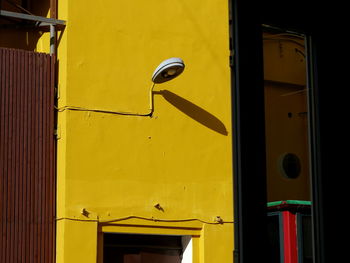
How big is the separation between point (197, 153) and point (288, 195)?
2127 mm

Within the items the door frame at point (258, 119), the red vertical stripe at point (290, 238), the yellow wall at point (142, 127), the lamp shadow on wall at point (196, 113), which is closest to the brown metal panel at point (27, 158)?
the yellow wall at point (142, 127)

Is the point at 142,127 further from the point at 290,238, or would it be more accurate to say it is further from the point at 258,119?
the point at 258,119

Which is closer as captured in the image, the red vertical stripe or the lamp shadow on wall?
the lamp shadow on wall

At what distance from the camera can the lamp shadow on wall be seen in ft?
31.0

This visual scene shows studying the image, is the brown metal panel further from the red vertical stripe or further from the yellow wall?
the red vertical stripe

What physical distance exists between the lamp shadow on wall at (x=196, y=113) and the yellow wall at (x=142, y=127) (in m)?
0.01

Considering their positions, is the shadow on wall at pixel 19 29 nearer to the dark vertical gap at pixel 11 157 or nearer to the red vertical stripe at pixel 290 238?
the dark vertical gap at pixel 11 157

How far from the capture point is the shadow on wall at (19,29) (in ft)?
31.7

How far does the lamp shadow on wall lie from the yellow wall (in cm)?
1

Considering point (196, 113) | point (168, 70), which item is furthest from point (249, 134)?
point (196, 113)

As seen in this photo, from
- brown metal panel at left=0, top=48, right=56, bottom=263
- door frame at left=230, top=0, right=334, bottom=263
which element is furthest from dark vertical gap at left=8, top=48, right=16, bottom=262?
door frame at left=230, top=0, right=334, bottom=263

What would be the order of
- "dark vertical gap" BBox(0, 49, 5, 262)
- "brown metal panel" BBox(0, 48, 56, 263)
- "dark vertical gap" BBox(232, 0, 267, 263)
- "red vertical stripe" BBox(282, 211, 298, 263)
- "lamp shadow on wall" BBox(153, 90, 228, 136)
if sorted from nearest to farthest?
"dark vertical gap" BBox(232, 0, 267, 263), "dark vertical gap" BBox(0, 49, 5, 262), "brown metal panel" BBox(0, 48, 56, 263), "lamp shadow on wall" BBox(153, 90, 228, 136), "red vertical stripe" BBox(282, 211, 298, 263)

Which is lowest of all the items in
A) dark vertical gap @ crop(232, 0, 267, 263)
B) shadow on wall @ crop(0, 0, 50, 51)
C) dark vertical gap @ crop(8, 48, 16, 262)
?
dark vertical gap @ crop(232, 0, 267, 263)

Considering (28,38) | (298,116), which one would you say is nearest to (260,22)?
(28,38)
